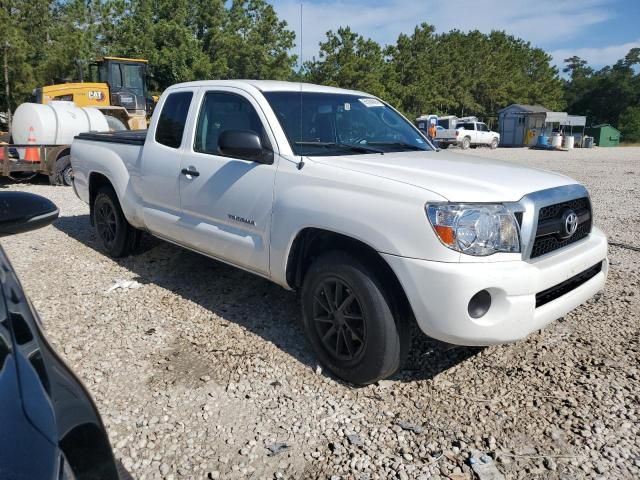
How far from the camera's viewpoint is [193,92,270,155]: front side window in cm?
407

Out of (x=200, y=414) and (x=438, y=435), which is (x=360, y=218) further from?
(x=200, y=414)

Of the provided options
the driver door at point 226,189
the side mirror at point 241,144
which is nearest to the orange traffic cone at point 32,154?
the driver door at point 226,189

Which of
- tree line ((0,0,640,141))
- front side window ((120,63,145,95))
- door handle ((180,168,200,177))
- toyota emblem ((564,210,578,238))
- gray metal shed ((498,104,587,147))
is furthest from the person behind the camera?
gray metal shed ((498,104,587,147))

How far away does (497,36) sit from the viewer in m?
65.7

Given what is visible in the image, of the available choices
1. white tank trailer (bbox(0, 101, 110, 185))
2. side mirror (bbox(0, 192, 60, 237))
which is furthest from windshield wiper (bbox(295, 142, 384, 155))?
white tank trailer (bbox(0, 101, 110, 185))

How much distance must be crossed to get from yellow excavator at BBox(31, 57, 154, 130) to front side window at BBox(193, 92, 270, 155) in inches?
412

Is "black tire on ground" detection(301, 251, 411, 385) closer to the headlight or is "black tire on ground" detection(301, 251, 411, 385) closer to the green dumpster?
the headlight

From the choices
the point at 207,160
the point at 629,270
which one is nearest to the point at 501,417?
the point at 207,160

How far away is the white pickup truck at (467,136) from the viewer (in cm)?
3538

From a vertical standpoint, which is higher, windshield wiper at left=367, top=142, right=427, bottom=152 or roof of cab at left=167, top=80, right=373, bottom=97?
roof of cab at left=167, top=80, right=373, bottom=97

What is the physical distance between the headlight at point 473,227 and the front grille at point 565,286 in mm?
401

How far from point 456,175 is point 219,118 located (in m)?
2.13

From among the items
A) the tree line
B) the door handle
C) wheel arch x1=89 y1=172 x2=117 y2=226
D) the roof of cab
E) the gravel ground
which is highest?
the tree line

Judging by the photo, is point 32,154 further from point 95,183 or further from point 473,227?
point 473,227
